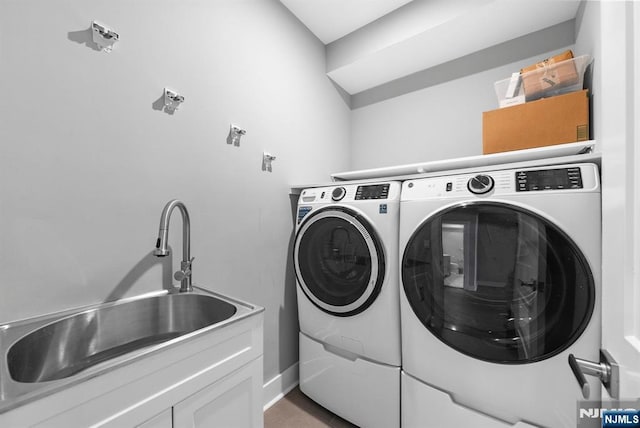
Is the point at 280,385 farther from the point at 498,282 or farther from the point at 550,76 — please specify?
the point at 550,76

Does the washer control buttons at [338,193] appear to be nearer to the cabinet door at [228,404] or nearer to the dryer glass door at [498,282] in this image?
the dryer glass door at [498,282]

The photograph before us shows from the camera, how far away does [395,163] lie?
2.21m

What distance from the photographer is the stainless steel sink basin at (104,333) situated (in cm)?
72

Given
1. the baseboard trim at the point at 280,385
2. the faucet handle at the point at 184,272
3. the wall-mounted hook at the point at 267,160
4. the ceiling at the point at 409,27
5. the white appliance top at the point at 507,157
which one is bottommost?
the baseboard trim at the point at 280,385

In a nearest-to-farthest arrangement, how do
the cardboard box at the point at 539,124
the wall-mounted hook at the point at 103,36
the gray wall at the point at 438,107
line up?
the wall-mounted hook at the point at 103,36 < the cardboard box at the point at 539,124 < the gray wall at the point at 438,107

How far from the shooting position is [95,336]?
87cm

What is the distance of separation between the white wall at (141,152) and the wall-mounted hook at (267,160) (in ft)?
0.13

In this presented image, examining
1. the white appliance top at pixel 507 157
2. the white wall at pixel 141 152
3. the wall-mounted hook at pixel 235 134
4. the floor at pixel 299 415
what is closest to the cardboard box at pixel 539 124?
the white appliance top at pixel 507 157

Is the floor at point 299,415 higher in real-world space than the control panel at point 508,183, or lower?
lower

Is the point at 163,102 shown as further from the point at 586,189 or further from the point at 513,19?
the point at 513,19

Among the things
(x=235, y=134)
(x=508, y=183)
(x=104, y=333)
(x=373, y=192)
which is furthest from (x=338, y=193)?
(x=104, y=333)

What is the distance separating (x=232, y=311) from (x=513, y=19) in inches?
91.9

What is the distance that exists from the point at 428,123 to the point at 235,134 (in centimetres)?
157

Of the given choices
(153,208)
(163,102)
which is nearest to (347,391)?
(153,208)
